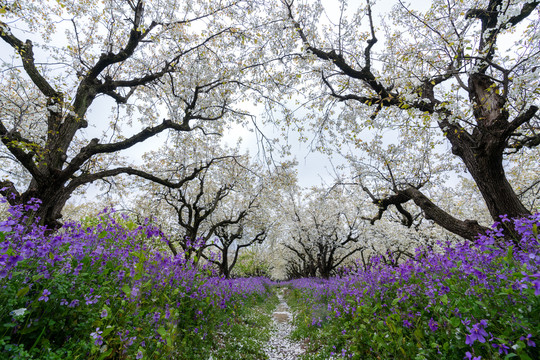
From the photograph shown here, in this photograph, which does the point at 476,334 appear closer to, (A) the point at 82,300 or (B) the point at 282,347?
(A) the point at 82,300

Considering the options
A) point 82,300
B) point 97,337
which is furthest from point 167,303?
point 97,337

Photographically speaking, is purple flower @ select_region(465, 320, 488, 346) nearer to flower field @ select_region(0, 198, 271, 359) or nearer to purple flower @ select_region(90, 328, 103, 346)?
flower field @ select_region(0, 198, 271, 359)

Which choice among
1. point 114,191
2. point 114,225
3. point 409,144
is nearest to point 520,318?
point 114,225

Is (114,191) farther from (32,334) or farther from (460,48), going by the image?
(460,48)

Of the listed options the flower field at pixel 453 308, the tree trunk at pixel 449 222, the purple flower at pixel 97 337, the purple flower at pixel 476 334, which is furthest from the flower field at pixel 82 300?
the tree trunk at pixel 449 222

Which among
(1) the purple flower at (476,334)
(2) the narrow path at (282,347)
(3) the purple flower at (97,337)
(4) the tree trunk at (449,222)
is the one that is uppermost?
(4) the tree trunk at (449,222)

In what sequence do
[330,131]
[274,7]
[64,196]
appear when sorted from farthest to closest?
[330,131], [274,7], [64,196]

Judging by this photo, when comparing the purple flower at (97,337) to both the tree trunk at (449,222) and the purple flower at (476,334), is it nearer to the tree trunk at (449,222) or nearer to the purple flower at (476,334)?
the purple flower at (476,334)

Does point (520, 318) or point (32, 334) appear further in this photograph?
point (32, 334)

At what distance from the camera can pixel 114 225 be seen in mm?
4281

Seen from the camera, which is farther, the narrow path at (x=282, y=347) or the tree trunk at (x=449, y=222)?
the tree trunk at (x=449, y=222)

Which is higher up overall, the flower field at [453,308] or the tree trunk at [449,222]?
the tree trunk at [449,222]

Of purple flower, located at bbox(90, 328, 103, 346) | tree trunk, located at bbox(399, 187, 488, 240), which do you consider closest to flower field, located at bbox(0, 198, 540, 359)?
purple flower, located at bbox(90, 328, 103, 346)

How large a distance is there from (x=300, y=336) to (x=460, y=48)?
8246 mm
